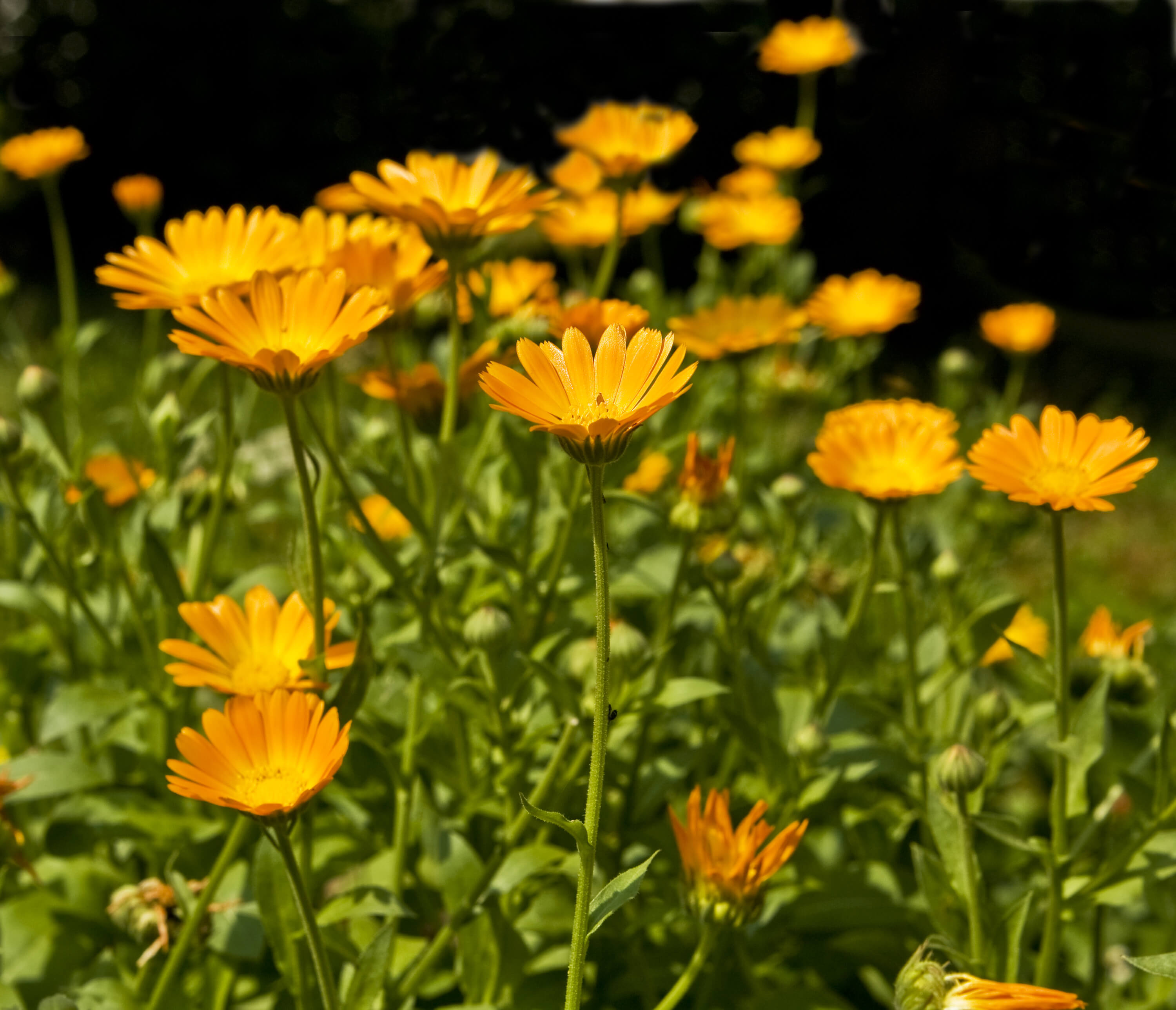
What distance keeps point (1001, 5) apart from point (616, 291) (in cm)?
156

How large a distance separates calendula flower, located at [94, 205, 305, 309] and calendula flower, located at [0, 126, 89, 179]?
3.20 ft

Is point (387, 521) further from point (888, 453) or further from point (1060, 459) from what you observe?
point (1060, 459)

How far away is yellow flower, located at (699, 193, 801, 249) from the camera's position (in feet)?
7.86

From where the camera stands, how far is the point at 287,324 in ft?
3.66

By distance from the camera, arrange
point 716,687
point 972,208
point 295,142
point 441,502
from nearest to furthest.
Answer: point 716,687, point 441,502, point 972,208, point 295,142

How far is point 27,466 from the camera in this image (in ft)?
5.31

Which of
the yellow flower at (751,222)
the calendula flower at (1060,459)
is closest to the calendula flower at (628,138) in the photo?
the yellow flower at (751,222)

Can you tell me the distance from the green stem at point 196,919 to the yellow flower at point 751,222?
1.56 m

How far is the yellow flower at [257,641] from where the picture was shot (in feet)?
3.81

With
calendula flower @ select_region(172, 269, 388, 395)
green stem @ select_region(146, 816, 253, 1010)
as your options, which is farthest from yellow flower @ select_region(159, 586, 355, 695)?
calendula flower @ select_region(172, 269, 388, 395)

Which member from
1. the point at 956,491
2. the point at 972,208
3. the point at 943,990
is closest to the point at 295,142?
the point at 972,208

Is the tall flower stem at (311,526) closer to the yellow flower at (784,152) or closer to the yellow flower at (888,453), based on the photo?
the yellow flower at (888,453)

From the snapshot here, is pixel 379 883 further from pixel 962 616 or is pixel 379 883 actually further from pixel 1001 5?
pixel 1001 5

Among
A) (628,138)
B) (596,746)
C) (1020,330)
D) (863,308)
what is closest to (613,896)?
(596,746)
